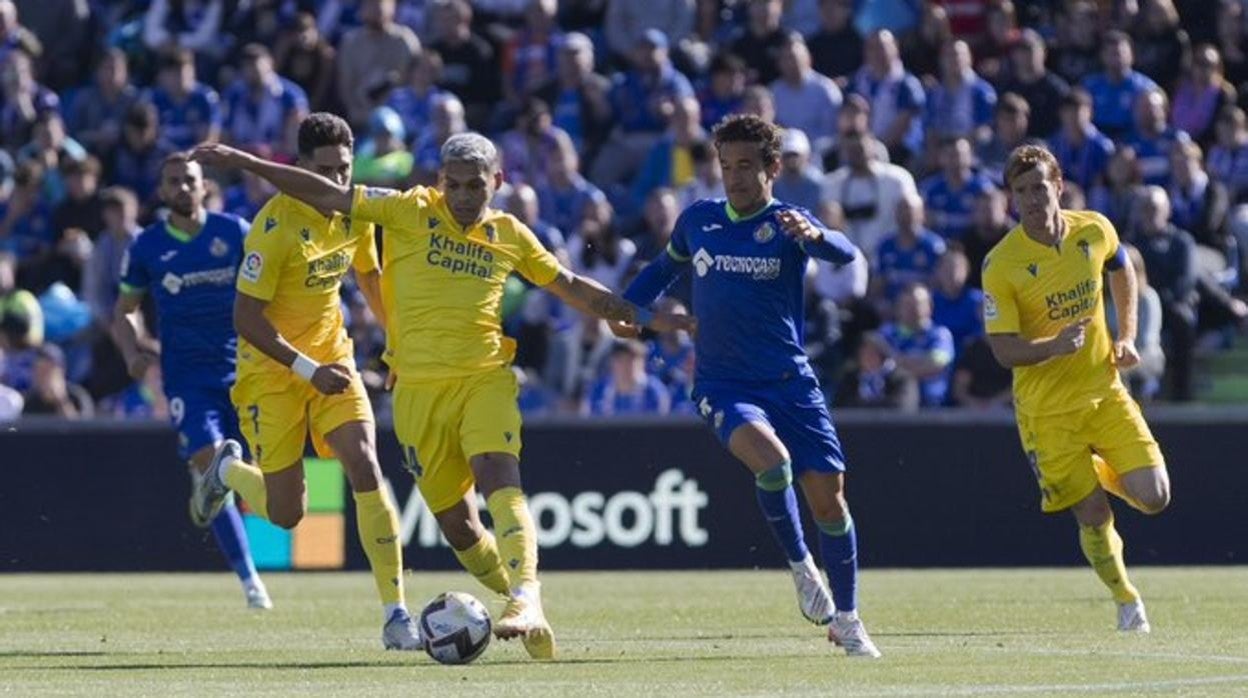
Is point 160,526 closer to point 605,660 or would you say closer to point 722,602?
point 722,602

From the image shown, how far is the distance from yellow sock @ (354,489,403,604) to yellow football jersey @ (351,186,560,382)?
839 mm

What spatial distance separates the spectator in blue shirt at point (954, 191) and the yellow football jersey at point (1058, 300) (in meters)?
8.58

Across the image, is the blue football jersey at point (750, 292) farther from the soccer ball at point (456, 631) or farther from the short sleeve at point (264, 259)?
the short sleeve at point (264, 259)

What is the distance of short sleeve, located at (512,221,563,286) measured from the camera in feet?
41.8

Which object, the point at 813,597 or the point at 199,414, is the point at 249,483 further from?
the point at 813,597

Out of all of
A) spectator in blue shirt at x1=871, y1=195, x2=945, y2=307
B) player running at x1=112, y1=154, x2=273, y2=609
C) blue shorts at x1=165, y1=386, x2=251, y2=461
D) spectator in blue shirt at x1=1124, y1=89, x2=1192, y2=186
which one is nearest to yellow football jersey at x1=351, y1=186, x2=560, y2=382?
player running at x1=112, y1=154, x2=273, y2=609

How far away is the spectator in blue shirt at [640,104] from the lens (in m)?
24.7

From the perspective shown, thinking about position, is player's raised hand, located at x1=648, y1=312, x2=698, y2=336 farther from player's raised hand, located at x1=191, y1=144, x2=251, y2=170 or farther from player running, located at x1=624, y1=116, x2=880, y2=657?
player's raised hand, located at x1=191, y1=144, x2=251, y2=170

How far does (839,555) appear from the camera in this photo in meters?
12.7

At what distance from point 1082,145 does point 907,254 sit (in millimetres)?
1923

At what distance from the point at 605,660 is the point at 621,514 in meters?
8.42

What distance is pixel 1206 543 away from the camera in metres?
20.5

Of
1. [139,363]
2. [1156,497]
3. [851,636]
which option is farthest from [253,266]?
[1156,497]

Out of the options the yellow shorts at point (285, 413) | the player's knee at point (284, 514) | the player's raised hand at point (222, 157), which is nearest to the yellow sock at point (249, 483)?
the player's knee at point (284, 514)
